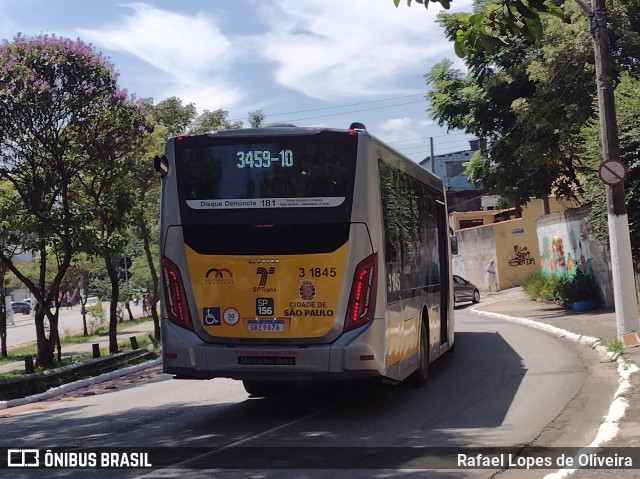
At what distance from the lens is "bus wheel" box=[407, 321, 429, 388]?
10.9m

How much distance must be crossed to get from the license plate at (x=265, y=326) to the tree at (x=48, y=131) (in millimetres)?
10960

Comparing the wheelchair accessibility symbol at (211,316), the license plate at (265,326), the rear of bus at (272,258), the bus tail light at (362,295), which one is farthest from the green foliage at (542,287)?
the wheelchair accessibility symbol at (211,316)

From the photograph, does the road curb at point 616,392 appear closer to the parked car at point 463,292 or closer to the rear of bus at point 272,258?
the rear of bus at point 272,258

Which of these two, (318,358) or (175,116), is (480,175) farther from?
(318,358)

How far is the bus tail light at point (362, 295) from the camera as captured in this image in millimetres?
8328

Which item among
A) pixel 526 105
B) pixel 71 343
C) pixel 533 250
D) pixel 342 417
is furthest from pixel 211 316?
pixel 533 250

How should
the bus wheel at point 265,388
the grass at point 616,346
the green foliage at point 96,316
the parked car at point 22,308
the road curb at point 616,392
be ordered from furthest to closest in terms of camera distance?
the parked car at point 22,308 < the green foliage at point 96,316 < the grass at point 616,346 < the bus wheel at point 265,388 < the road curb at point 616,392

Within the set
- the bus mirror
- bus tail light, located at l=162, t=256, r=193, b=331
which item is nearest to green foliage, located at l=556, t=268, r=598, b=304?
bus tail light, located at l=162, t=256, r=193, b=331

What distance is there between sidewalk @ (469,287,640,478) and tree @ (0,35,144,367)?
12.1 metres

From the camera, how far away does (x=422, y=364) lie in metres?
11.1

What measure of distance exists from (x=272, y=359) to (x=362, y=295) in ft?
4.03

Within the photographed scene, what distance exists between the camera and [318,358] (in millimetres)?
8273

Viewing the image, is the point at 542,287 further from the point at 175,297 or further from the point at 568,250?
the point at 175,297

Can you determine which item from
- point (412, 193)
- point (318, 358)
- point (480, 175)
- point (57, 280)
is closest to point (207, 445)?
point (318, 358)
